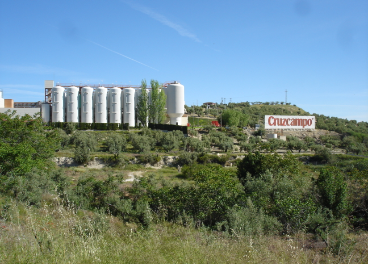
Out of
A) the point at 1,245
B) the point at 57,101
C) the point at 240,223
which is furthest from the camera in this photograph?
the point at 57,101

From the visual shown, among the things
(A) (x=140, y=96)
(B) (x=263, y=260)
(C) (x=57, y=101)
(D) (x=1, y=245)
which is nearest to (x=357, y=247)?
(B) (x=263, y=260)

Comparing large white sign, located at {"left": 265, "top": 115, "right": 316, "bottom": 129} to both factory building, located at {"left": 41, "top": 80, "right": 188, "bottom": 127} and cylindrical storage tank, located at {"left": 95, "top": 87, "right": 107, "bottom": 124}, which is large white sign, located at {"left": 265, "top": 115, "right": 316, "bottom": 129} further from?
cylindrical storage tank, located at {"left": 95, "top": 87, "right": 107, "bottom": 124}

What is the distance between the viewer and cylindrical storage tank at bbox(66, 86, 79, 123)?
52.1m

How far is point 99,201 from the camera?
14.1 m

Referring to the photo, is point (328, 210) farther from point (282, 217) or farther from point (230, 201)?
point (230, 201)

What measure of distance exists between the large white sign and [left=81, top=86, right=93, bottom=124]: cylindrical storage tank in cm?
3191

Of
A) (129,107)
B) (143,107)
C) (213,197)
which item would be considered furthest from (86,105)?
(213,197)

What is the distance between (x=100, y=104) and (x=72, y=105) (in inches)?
196

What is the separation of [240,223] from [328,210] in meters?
4.72

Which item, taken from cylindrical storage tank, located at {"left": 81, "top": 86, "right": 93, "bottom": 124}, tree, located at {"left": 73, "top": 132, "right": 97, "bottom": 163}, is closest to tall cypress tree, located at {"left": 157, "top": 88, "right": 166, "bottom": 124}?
cylindrical storage tank, located at {"left": 81, "top": 86, "right": 93, "bottom": 124}

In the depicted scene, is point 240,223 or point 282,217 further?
point 282,217

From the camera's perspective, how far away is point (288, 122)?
52.6 metres

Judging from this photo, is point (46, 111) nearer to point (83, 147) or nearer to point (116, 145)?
point (83, 147)

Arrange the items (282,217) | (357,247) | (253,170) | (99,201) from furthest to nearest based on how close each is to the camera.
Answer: (253,170), (99,201), (282,217), (357,247)
